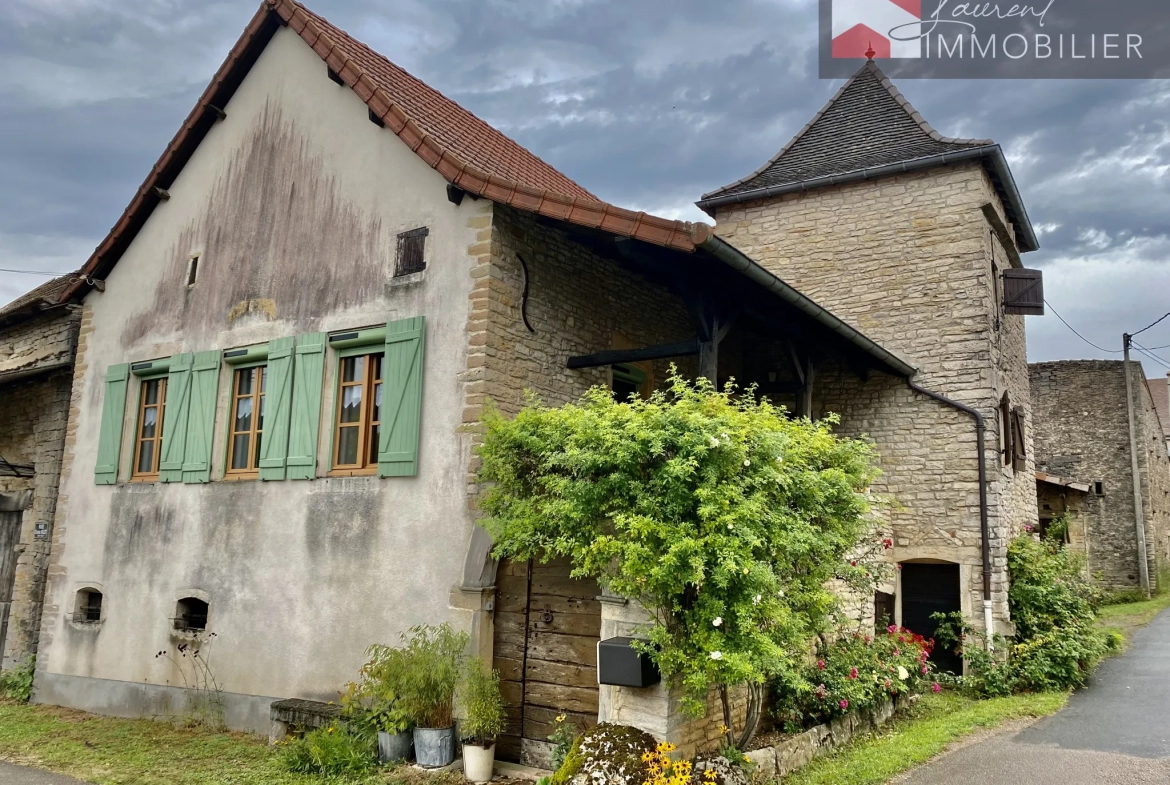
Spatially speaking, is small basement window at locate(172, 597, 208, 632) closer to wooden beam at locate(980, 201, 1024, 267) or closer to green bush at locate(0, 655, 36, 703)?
green bush at locate(0, 655, 36, 703)

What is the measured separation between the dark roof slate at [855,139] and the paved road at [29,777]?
11.2 meters

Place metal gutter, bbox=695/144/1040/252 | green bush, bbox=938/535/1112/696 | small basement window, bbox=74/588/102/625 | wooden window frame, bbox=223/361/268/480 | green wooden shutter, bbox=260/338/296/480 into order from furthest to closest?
metal gutter, bbox=695/144/1040/252 → small basement window, bbox=74/588/102/625 → green bush, bbox=938/535/1112/696 → wooden window frame, bbox=223/361/268/480 → green wooden shutter, bbox=260/338/296/480

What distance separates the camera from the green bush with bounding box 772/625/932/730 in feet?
22.6

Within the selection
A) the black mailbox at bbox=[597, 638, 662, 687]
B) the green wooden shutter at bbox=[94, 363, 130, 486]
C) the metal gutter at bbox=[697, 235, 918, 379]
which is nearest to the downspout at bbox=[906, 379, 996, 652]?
the metal gutter at bbox=[697, 235, 918, 379]

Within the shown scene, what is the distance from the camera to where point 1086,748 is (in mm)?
7109

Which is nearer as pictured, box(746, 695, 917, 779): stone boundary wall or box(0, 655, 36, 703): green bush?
box(746, 695, 917, 779): stone boundary wall

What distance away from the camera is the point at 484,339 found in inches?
289

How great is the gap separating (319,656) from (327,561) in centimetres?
85

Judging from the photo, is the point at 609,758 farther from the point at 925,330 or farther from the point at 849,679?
the point at 925,330

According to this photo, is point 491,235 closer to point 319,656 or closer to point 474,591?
point 474,591

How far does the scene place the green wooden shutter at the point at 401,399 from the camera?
7.57m

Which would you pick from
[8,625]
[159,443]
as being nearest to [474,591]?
[159,443]

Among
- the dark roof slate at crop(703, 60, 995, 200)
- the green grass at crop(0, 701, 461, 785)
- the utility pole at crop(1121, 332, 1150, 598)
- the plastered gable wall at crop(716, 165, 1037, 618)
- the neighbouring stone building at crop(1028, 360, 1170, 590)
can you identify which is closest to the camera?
the green grass at crop(0, 701, 461, 785)

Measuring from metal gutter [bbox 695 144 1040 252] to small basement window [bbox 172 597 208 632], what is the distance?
9364 millimetres
